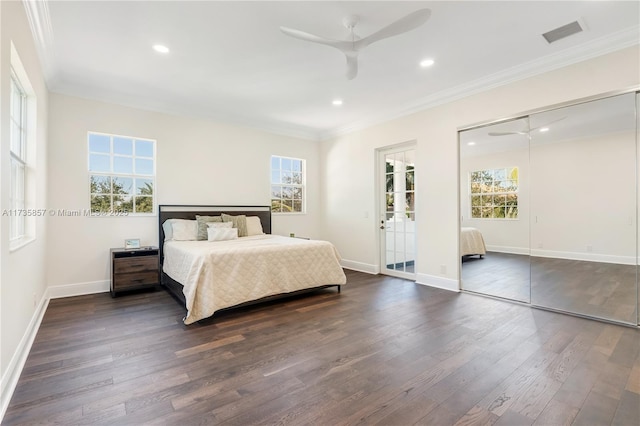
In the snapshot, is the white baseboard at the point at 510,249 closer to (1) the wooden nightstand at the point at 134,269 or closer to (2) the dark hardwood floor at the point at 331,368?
(2) the dark hardwood floor at the point at 331,368

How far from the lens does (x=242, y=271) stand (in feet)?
11.0

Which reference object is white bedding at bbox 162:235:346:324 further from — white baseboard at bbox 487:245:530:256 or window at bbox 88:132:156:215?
white baseboard at bbox 487:245:530:256

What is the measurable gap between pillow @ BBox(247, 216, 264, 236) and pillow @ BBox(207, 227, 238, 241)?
556mm

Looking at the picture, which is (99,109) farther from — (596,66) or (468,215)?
(596,66)

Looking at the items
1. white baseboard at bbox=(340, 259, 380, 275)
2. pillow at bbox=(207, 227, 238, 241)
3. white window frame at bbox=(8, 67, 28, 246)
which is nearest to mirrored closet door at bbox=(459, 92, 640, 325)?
white baseboard at bbox=(340, 259, 380, 275)

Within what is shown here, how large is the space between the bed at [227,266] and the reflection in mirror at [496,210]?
1.89 meters

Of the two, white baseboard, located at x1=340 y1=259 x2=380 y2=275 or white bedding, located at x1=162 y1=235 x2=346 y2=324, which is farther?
white baseboard, located at x1=340 y1=259 x2=380 y2=275

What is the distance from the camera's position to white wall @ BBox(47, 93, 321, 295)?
3916 mm

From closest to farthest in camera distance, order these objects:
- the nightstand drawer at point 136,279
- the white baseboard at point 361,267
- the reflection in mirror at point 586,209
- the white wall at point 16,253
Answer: the white wall at point 16,253, the reflection in mirror at point 586,209, the nightstand drawer at point 136,279, the white baseboard at point 361,267

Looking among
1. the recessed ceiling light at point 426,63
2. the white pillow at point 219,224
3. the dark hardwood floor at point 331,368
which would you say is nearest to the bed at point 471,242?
the dark hardwood floor at point 331,368

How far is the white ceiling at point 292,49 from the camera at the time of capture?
98.9 inches

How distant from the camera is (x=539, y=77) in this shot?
3.44 meters

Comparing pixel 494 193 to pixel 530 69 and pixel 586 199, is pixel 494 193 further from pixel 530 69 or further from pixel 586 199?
pixel 530 69

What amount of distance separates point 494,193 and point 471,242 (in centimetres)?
73
